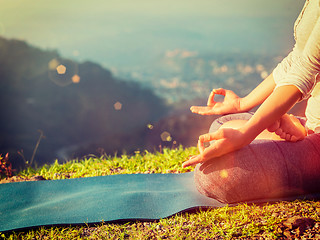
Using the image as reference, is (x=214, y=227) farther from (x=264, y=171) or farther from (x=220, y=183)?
(x=264, y=171)

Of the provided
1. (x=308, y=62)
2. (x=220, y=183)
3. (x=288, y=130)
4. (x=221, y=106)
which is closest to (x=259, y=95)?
(x=221, y=106)

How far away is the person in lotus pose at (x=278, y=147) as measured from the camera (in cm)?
195

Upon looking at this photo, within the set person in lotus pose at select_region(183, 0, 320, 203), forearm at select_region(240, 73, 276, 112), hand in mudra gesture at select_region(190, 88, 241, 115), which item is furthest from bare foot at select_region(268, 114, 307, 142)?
hand in mudra gesture at select_region(190, 88, 241, 115)

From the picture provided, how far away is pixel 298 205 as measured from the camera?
2295 millimetres

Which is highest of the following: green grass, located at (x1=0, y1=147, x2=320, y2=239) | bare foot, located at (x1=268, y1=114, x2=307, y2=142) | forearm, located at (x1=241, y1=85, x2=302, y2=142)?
forearm, located at (x1=241, y1=85, x2=302, y2=142)

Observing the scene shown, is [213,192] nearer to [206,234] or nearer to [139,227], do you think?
[206,234]

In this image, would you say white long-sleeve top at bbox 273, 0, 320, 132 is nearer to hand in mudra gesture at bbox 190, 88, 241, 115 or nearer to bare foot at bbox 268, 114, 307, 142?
bare foot at bbox 268, 114, 307, 142

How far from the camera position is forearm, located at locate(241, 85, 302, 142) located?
1.94 meters

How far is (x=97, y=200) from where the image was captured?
2.57 meters

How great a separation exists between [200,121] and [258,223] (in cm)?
1213

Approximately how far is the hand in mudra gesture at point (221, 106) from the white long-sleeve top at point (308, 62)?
50 cm

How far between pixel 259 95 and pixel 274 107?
2.43ft

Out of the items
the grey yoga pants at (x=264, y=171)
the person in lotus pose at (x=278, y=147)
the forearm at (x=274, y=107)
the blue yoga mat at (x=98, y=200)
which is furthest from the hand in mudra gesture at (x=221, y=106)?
the forearm at (x=274, y=107)

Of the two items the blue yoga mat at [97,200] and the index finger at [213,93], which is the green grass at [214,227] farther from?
the index finger at [213,93]
